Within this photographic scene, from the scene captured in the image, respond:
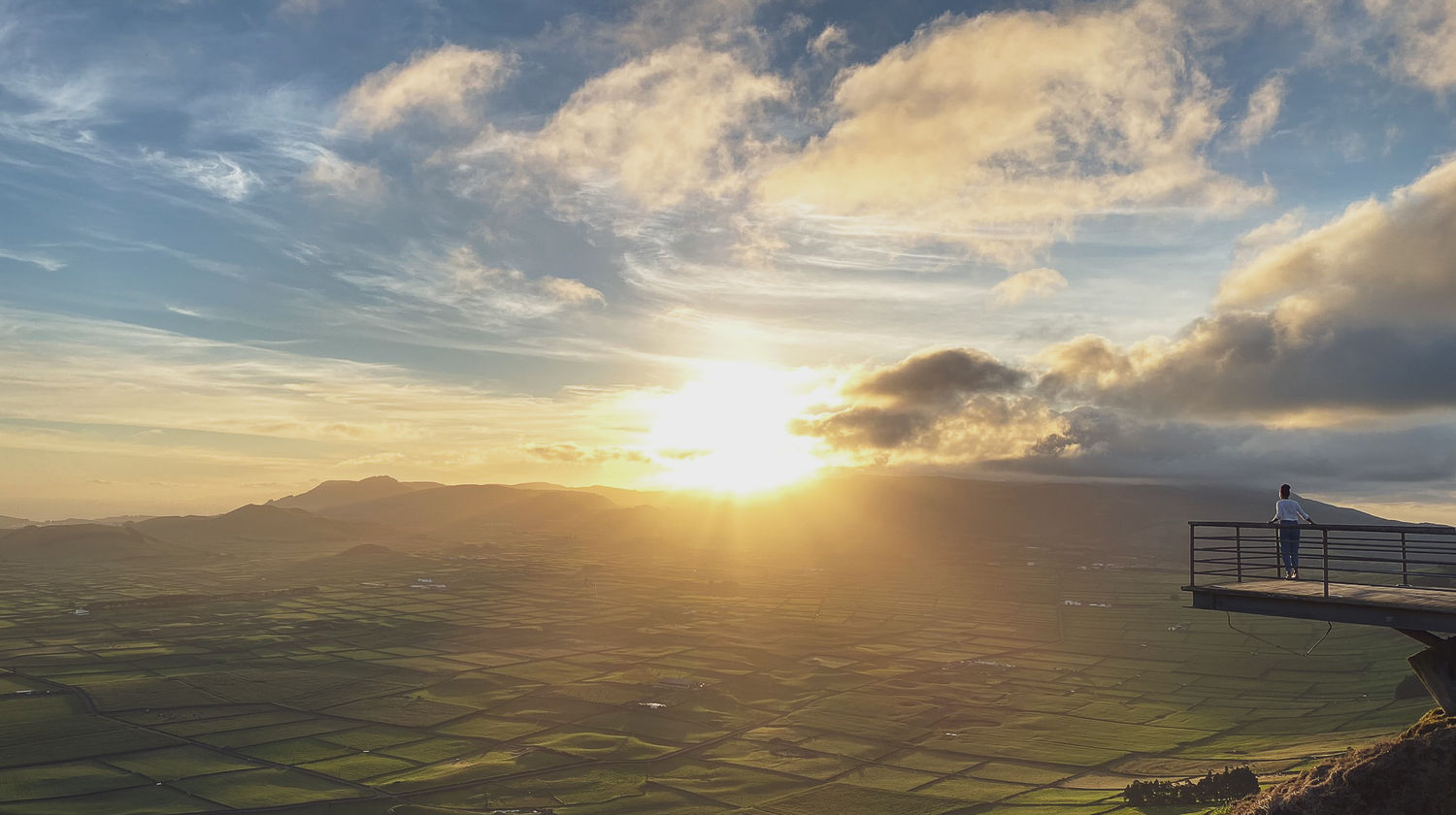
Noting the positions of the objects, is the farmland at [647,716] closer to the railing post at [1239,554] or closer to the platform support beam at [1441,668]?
the platform support beam at [1441,668]

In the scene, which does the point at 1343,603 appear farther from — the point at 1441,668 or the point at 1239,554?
the point at 1441,668

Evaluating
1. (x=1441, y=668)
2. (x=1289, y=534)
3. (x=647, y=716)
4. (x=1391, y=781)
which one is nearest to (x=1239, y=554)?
(x=1289, y=534)

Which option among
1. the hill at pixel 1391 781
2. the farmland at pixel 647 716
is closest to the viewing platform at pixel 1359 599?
the hill at pixel 1391 781

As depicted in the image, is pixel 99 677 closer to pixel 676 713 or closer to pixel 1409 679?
pixel 676 713

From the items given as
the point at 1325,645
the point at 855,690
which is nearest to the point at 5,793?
the point at 855,690

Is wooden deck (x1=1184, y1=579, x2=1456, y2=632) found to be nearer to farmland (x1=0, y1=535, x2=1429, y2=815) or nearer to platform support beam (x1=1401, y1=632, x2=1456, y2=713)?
platform support beam (x1=1401, y1=632, x2=1456, y2=713)

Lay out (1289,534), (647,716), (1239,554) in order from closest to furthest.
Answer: (1239,554) < (1289,534) < (647,716)

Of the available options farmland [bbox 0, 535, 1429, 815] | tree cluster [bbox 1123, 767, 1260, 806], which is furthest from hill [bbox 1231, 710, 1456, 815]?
tree cluster [bbox 1123, 767, 1260, 806]
